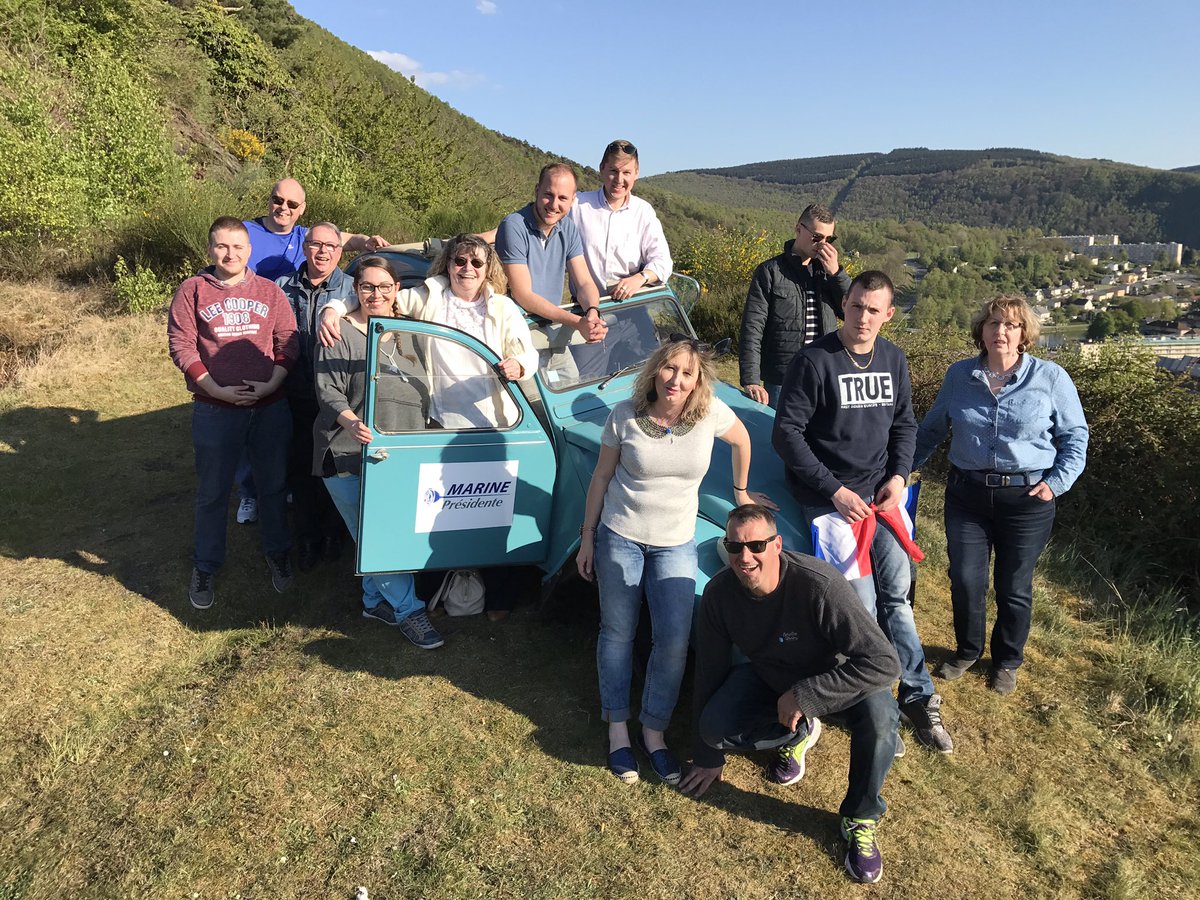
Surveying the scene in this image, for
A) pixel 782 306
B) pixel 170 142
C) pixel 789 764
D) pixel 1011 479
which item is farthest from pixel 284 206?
pixel 170 142

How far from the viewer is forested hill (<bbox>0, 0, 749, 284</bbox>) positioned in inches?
452

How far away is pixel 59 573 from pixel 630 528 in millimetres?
4241

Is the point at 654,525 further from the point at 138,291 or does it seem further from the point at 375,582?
the point at 138,291

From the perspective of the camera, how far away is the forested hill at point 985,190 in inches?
2379

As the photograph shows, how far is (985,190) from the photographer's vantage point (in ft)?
257

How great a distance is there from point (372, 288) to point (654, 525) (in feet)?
6.70

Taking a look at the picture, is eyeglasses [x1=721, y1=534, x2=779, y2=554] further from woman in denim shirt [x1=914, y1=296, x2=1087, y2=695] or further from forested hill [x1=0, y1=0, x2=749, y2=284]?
forested hill [x1=0, y1=0, x2=749, y2=284]

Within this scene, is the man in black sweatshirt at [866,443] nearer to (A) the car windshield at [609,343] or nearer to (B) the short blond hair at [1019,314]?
(B) the short blond hair at [1019,314]

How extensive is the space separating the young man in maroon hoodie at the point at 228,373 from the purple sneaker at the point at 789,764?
11.1 feet

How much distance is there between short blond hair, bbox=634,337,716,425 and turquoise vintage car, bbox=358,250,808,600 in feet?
2.05

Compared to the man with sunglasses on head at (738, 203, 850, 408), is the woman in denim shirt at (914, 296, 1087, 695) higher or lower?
lower

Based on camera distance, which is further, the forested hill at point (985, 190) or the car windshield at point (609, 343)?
the forested hill at point (985, 190)

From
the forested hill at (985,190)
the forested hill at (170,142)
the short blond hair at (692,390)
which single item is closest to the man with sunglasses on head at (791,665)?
the short blond hair at (692,390)

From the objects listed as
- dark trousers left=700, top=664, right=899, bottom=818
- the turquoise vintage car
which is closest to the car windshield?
the turquoise vintage car
